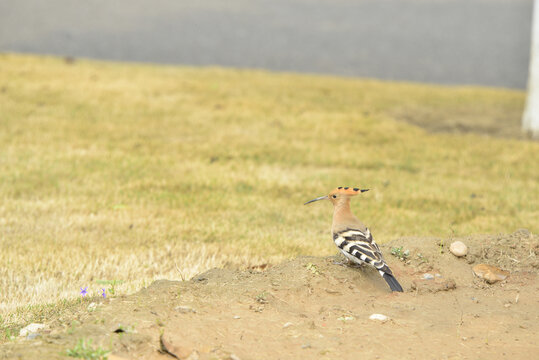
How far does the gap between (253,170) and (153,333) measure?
6.18m

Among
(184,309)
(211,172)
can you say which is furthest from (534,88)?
(184,309)

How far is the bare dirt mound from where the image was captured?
3.53 meters

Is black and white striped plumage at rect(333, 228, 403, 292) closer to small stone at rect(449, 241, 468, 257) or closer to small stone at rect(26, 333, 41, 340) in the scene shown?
small stone at rect(449, 241, 468, 257)

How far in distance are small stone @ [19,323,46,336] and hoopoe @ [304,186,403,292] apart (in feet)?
6.80

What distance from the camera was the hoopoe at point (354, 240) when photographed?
14.4 ft

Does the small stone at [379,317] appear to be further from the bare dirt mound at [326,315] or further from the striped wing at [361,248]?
the striped wing at [361,248]

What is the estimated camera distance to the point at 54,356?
3268 millimetres

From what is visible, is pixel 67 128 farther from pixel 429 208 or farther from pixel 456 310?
pixel 456 310

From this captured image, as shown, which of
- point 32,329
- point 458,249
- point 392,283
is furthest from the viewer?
point 458,249

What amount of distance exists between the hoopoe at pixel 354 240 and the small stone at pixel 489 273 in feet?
2.82

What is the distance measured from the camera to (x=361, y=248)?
14.6 ft

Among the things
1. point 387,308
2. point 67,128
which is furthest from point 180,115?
point 387,308

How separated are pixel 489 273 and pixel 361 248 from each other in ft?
3.94

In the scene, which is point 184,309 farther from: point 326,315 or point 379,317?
point 379,317
